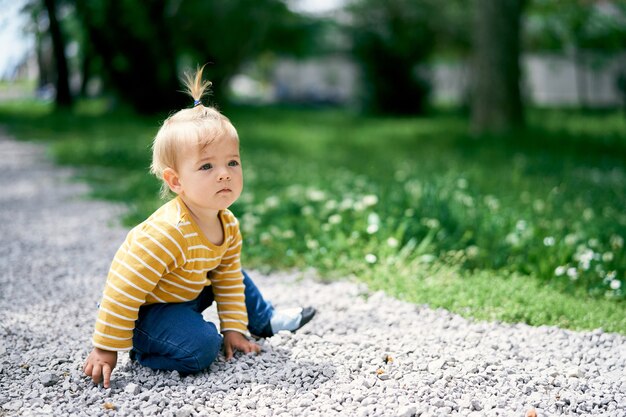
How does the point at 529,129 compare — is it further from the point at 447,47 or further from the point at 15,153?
the point at 447,47

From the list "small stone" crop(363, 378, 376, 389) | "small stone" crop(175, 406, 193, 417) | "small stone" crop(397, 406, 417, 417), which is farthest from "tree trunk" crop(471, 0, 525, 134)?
"small stone" crop(175, 406, 193, 417)

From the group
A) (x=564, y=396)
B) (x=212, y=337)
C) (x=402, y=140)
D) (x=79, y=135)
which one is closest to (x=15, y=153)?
(x=79, y=135)

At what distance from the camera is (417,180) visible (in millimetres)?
6973

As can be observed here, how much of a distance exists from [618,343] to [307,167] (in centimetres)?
574

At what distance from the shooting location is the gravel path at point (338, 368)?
8.73 ft

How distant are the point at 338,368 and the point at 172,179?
103 cm

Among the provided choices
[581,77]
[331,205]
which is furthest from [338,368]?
[581,77]

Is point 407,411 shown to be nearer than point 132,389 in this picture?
Yes

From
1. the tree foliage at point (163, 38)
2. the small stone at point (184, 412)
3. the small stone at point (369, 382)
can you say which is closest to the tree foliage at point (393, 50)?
the tree foliage at point (163, 38)

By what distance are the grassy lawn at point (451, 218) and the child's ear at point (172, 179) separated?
1556 millimetres

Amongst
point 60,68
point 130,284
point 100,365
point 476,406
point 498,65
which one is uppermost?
point 60,68

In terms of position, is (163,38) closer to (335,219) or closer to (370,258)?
(335,219)

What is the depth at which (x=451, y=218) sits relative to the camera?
4957 mm

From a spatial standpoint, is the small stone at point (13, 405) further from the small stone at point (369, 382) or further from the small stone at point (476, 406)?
the small stone at point (476, 406)
